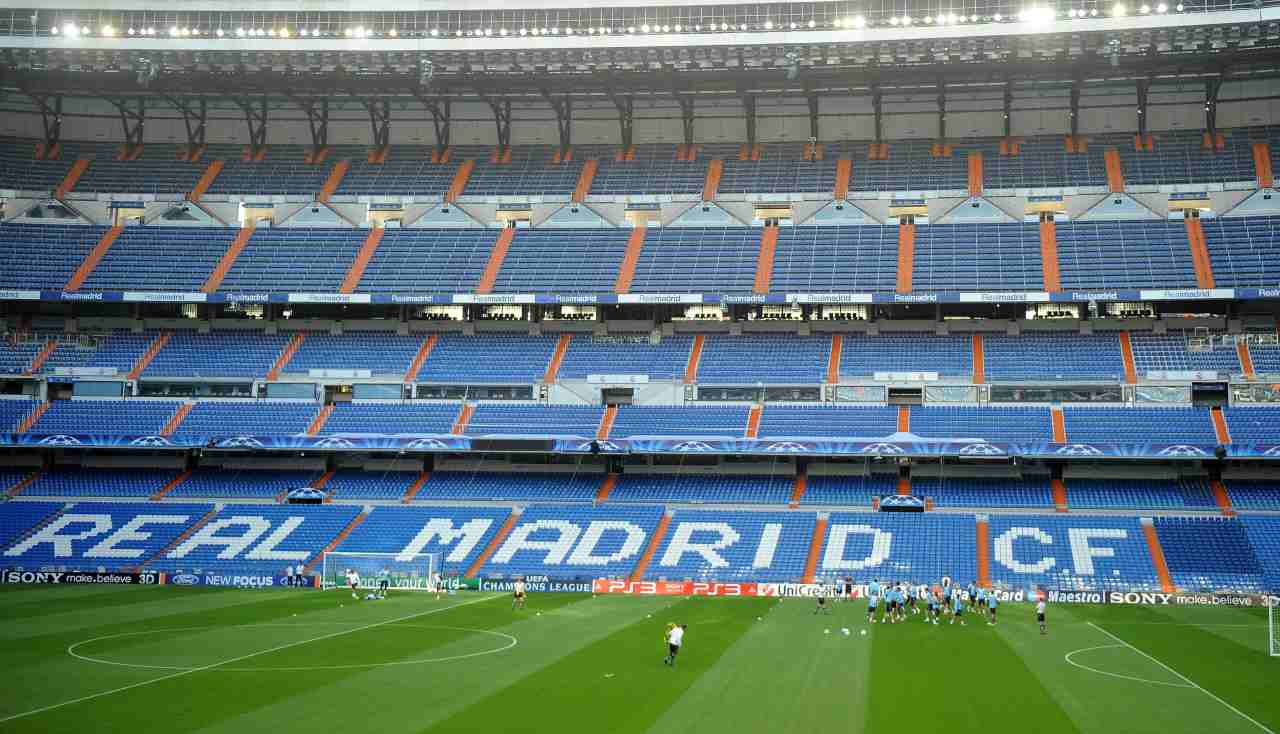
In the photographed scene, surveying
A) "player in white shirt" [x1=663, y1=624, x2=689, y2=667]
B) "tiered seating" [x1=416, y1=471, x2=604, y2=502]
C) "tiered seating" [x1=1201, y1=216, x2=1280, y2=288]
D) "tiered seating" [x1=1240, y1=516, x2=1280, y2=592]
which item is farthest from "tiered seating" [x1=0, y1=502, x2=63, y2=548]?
"tiered seating" [x1=1201, y1=216, x2=1280, y2=288]

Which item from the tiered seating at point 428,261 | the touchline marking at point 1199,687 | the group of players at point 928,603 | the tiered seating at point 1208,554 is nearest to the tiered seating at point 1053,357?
the tiered seating at point 1208,554

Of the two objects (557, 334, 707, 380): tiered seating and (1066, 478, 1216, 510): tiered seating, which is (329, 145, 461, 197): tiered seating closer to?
(557, 334, 707, 380): tiered seating

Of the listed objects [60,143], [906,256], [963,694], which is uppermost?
[60,143]

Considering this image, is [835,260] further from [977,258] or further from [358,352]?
[358,352]

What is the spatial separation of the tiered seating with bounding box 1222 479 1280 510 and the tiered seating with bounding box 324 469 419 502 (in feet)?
135

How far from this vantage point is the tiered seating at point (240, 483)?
59188 millimetres

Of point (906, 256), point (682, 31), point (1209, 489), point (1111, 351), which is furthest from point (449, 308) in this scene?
point (1209, 489)

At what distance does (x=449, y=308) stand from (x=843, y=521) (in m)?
28.4

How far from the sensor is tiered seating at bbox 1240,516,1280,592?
46531 millimetres

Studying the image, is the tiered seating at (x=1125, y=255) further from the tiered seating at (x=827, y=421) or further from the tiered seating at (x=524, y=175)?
the tiered seating at (x=524, y=175)

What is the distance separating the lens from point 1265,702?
24.1 metres

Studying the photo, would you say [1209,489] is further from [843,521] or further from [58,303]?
[58,303]

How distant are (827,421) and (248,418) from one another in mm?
31503

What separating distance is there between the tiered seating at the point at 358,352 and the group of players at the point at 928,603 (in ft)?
101
